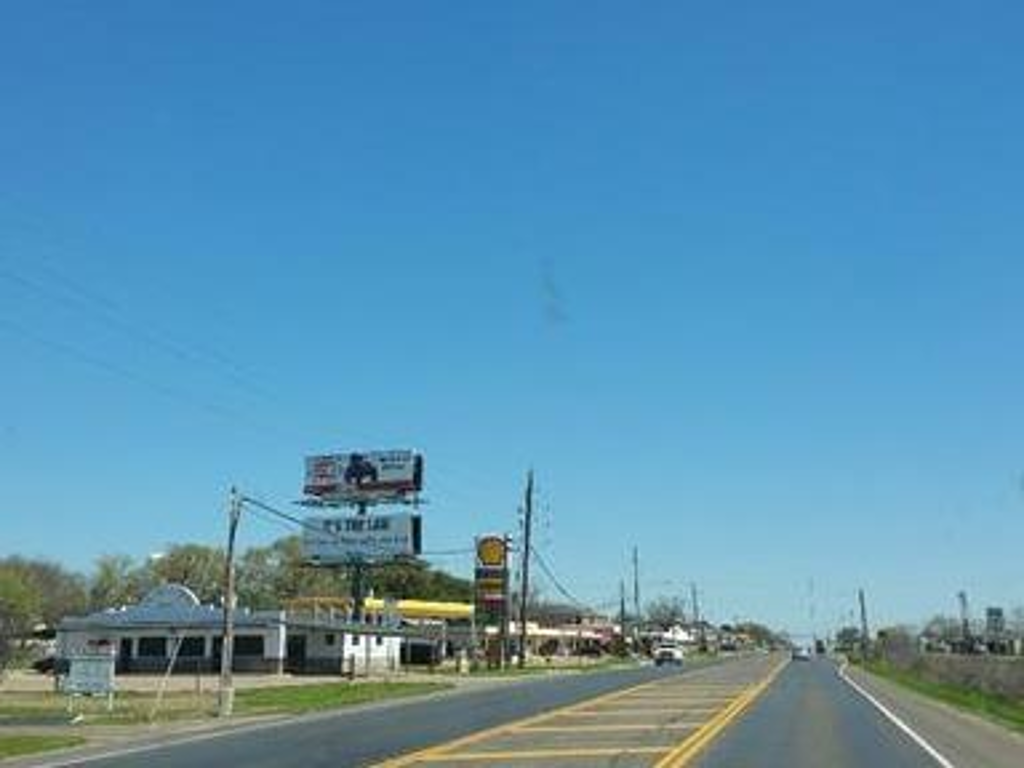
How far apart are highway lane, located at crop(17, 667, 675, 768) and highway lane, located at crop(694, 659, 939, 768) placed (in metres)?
5.27

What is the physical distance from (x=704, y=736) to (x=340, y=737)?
6.95 m

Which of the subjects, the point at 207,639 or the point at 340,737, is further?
the point at 207,639

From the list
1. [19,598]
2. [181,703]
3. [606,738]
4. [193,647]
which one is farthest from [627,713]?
[19,598]

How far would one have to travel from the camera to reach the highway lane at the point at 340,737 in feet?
87.1

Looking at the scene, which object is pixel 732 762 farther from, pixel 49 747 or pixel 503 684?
pixel 503 684

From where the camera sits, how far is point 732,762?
24.5 m

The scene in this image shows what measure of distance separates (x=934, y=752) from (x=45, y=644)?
96.4 meters

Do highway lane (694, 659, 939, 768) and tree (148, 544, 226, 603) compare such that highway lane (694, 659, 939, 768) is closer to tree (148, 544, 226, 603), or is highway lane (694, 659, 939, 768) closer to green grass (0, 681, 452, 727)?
green grass (0, 681, 452, 727)

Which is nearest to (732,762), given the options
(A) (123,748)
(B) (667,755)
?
(B) (667,755)

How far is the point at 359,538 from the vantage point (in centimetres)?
10319

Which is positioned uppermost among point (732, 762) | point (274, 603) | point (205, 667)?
point (274, 603)

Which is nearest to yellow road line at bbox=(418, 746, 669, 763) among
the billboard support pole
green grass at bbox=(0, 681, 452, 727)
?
green grass at bbox=(0, 681, 452, 727)

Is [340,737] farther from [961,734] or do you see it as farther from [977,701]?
[977,701]

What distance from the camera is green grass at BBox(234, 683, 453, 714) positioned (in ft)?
156
